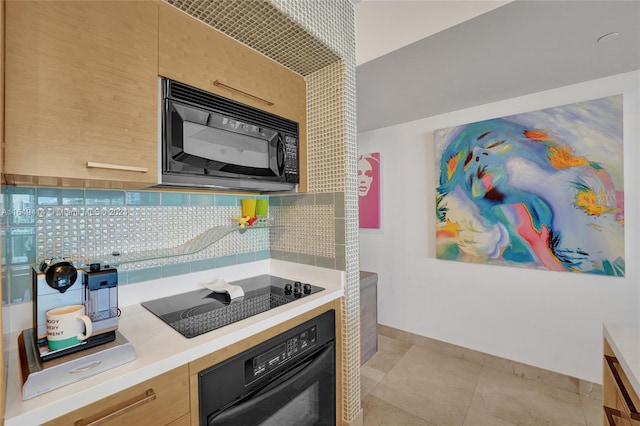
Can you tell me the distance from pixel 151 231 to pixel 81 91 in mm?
686

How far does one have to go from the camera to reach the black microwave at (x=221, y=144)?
44.5 inches

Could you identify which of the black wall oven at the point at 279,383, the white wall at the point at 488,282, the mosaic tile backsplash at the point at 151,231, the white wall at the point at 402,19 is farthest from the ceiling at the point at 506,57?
the black wall oven at the point at 279,383

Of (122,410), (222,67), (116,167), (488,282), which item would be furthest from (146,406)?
(488,282)

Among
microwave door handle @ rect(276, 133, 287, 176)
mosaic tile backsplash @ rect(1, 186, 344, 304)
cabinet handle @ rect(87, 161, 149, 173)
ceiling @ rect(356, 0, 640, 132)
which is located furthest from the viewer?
microwave door handle @ rect(276, 133, 287, 176)

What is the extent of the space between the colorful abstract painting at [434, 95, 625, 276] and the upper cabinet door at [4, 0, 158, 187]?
2.29m

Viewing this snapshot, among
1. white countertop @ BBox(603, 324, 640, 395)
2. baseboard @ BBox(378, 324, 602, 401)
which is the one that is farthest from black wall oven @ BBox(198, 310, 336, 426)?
baseboard @ BBox(378, 324, 602, 401)

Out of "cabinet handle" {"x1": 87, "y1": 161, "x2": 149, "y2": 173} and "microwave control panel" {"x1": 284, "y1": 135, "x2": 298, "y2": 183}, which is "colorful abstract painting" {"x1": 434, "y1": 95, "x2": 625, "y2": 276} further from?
"cabinet handle" {"x1": 87, "y1": 161, "x2": 149, "y2": 173}

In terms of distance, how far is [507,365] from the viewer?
2.24 metres

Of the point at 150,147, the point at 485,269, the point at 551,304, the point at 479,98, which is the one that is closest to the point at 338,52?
the point at 150,147

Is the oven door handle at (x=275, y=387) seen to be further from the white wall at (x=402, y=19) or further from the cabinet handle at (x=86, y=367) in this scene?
the white wall at (x=402, y=19)

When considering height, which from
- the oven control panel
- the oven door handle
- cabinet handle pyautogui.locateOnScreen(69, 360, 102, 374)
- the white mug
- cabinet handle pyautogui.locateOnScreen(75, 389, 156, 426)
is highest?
the white mug

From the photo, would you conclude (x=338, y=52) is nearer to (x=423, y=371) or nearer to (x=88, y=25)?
(x=88, y=25)

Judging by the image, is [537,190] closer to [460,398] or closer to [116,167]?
[460,398]

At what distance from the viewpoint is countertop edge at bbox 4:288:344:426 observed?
0.65 m
